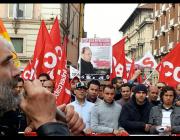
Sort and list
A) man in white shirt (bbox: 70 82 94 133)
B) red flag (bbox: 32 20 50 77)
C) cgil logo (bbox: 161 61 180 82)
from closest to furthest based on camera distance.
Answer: man in white shirt (bbox: 70 82 94 133) → red flag (bbox: 32 20 50 77) → cgil logo (bbox: 161 61 180 82)

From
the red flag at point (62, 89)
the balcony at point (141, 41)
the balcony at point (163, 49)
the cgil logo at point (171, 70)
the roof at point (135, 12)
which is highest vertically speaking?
the roof at point (135, 12)

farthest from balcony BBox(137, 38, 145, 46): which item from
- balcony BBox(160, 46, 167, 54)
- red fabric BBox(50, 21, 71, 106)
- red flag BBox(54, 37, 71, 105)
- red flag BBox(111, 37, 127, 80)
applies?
red flag BBox(54, 37, 71, 105)

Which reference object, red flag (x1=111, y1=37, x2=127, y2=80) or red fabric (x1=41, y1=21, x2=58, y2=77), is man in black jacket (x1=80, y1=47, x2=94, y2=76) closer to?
red flag (x1=111, y1=37, x2=127, y2=80)

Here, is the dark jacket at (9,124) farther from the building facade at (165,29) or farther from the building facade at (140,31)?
the building facade at (140,31)

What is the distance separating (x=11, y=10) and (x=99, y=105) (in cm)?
1780

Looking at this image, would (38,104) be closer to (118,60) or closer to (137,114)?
(137,114)

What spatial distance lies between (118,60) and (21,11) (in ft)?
39.9

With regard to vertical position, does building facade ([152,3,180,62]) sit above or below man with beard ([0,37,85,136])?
above

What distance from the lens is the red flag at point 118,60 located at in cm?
1127

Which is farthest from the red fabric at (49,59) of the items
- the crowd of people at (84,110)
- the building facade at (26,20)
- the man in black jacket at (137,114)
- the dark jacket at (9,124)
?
the building facade at (26,20)

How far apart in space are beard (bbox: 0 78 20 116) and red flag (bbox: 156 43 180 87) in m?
7.47

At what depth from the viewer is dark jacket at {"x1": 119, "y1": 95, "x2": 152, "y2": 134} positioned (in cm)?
544

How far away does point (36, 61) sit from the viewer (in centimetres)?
790

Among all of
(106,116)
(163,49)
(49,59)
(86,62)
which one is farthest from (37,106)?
(163,49)
